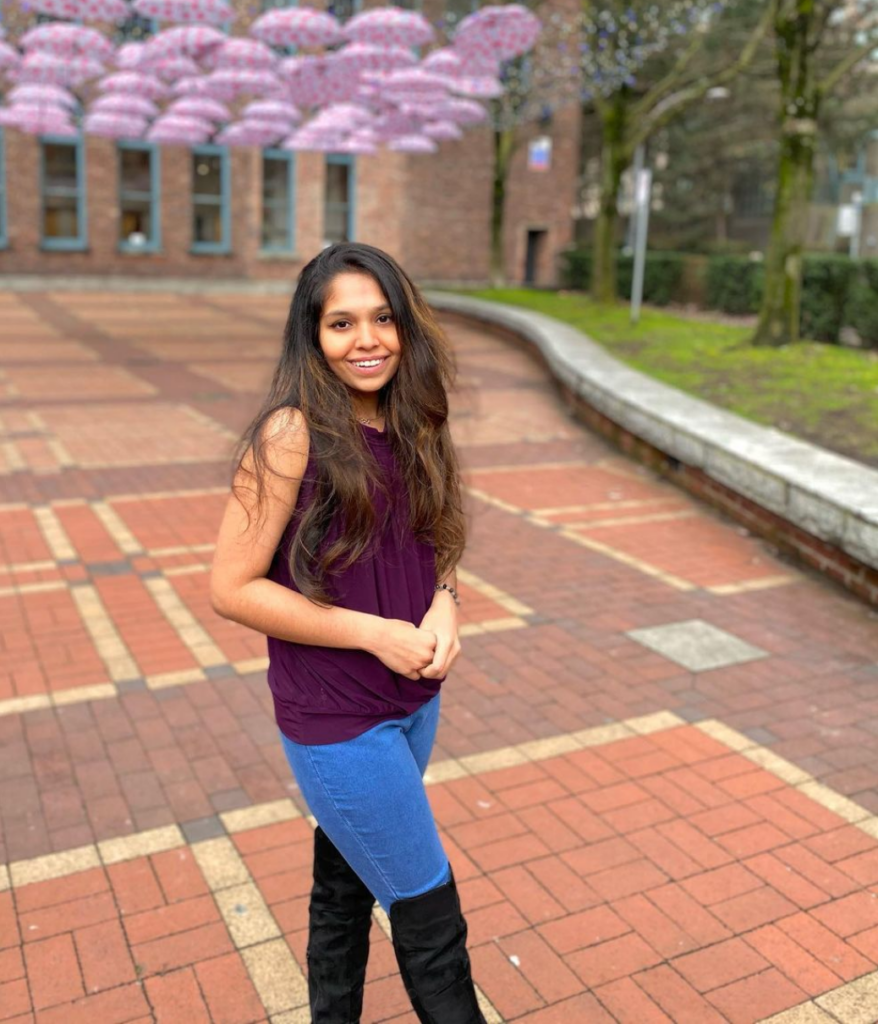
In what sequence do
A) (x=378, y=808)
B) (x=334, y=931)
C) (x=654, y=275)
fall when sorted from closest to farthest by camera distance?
(x=378, y=808)
(x=334, y=931)
(x=654, y=275)

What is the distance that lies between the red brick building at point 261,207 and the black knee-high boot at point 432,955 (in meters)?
26.3

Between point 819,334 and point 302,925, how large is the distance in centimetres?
1686

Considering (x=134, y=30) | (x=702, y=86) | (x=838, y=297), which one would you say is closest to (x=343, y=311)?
(x=838, y=297)

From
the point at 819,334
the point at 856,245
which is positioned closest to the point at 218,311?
the point at 819,334

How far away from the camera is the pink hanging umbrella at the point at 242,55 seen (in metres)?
13.9

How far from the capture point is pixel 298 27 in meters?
12.9

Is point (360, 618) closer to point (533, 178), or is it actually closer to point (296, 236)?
point (296, 236)

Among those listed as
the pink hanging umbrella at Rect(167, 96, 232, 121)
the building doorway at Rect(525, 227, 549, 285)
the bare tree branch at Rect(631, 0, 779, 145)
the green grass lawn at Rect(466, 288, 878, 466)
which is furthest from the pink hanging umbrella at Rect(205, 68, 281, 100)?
the building doorway at Rect(525, 227, 549, 285)

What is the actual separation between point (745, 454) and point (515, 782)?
167 inches

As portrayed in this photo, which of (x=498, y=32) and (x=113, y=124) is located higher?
(x=498, y=32)

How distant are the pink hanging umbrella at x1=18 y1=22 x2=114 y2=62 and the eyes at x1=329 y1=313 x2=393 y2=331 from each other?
1293 cm

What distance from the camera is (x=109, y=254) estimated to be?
26.9 meters

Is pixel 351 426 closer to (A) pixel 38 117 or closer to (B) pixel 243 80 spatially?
(B) pixel 243 80

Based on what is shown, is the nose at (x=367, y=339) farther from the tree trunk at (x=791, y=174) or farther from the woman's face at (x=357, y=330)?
the tree trunk at (x=791, y=174)
